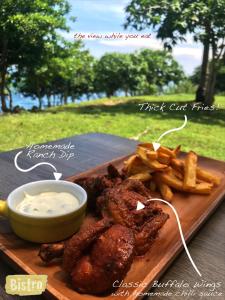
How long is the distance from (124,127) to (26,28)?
4.74m

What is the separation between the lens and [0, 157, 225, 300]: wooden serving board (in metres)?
1.02

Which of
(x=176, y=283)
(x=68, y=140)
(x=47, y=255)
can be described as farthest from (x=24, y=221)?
(x=68, y=140)

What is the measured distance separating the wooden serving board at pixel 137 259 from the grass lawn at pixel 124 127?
174 inches

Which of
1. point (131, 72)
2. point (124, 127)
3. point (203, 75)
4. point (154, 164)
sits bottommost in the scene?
point (124, 127)

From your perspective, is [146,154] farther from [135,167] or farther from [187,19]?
[187,19]

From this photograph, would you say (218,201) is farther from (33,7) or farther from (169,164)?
(33,7)

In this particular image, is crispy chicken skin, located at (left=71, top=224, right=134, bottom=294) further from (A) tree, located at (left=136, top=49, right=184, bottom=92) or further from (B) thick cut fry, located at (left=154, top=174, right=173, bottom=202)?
(A) tree, located at (left=136, top=49, right=184, bottom=92)

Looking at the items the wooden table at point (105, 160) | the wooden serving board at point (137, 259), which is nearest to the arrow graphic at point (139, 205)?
the wooden serving board at point (137, 259)

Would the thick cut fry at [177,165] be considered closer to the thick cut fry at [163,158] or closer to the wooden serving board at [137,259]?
the thick cut fry at [163,158]

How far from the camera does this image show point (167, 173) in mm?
1841

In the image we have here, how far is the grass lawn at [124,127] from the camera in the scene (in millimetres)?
6473

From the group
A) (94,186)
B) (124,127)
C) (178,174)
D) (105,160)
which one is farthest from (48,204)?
(124,127)

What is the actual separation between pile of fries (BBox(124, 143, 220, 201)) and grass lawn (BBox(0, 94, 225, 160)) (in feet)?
13.5

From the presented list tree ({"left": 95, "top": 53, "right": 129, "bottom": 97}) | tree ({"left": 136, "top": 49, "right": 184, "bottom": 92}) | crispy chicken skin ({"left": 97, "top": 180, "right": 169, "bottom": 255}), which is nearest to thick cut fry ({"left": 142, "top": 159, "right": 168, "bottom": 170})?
crispy chicken skin ({"left": 97, "top": 180, "right": 169, "bottom": 255})
